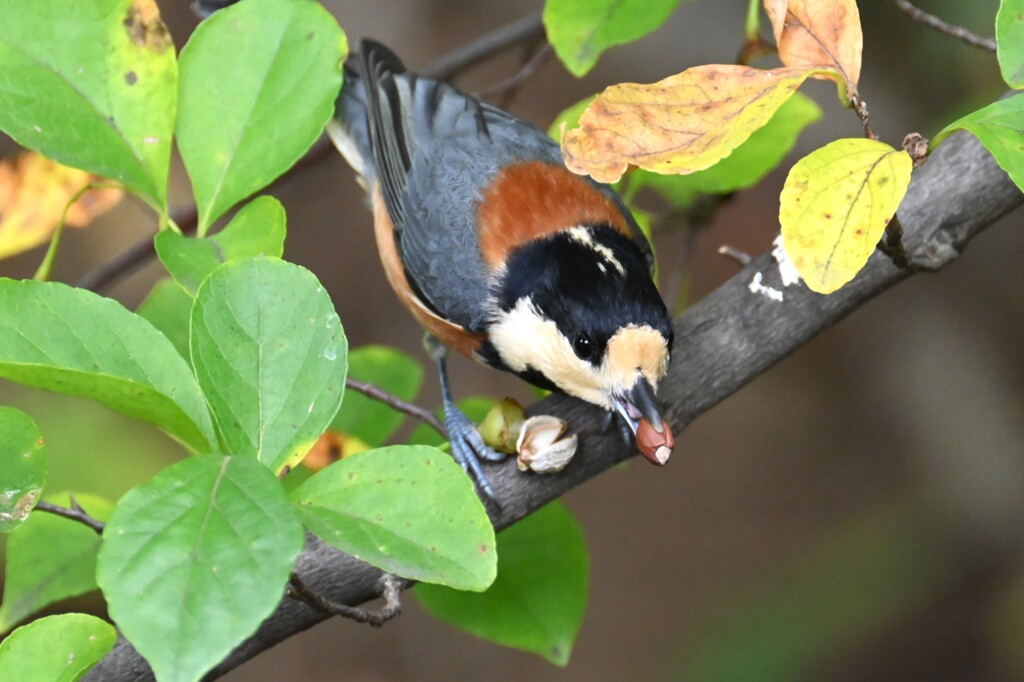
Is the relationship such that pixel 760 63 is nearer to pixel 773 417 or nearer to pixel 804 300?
pixel 773 417

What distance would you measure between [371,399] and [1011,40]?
105cm

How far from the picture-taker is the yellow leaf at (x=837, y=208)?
0.95m

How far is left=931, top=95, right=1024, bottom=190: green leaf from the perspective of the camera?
96 centimetres

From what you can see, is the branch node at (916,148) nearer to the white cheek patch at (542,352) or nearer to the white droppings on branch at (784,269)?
the white droppings on branch at (784,269)

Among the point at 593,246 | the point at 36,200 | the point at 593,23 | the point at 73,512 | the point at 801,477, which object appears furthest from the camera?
the point at 801,477

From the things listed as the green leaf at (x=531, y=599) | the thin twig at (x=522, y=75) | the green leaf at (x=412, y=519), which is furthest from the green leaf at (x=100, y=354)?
the thin twig at (x=522, y=75)

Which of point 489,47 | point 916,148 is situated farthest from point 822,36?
point 489,47

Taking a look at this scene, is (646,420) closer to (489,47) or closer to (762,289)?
(762,289)

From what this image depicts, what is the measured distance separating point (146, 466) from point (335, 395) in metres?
2.07

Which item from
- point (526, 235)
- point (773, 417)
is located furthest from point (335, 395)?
point (773, 417)

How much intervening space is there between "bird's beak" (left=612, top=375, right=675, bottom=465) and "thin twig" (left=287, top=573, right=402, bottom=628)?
0.36m

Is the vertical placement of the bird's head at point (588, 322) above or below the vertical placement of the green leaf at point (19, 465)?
below

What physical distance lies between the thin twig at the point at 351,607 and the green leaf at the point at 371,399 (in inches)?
15.7

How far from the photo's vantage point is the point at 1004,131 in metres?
0.99
